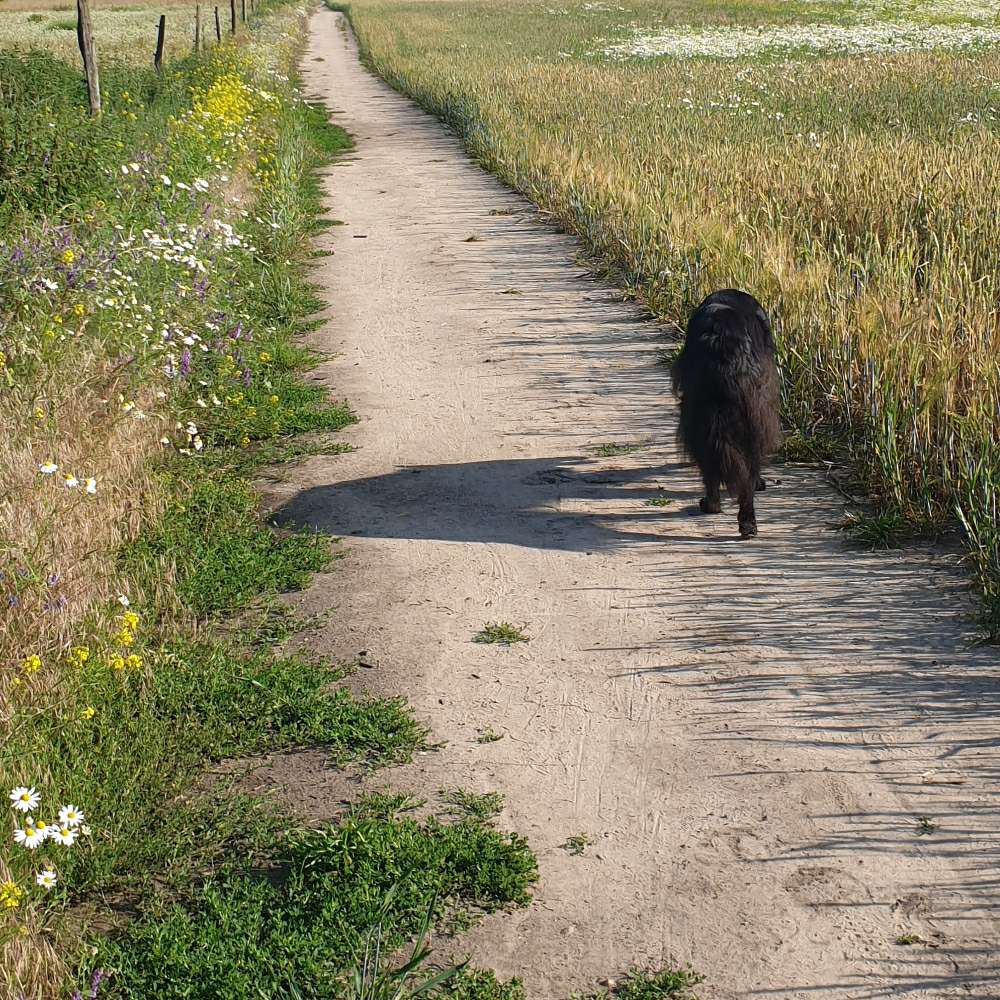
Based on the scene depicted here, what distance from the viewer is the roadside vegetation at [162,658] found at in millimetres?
3346

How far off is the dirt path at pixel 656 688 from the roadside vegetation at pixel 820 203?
21.0 inches

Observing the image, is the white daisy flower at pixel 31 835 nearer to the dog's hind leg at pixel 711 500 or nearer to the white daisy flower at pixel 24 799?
the white daisy flower at pixel 24 799

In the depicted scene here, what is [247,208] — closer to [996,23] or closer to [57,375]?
[57,375]

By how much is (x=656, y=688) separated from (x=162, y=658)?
6.46ft

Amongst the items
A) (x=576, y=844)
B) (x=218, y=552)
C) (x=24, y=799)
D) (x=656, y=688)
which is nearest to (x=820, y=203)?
(x=218, y=552)

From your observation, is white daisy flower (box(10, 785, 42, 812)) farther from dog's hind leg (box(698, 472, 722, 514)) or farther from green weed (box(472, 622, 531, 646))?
dog's hind leg (box(698, 472, 722, 514))

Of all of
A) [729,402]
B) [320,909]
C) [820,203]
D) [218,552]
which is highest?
[820,203]

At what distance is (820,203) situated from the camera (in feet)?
38.5

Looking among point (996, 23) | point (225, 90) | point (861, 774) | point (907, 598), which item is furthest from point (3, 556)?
point (996, 23)

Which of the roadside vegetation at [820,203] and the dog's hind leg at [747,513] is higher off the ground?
the roadside vegetation at [820,203]

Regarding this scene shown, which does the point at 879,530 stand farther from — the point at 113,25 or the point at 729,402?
the point at 113,25

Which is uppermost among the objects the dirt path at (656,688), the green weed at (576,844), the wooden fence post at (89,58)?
the wooden fence post at (89,58)

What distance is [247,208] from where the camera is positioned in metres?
12.7

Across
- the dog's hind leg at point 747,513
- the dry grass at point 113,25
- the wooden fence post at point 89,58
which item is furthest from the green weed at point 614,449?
the dry grass at point 113,25
